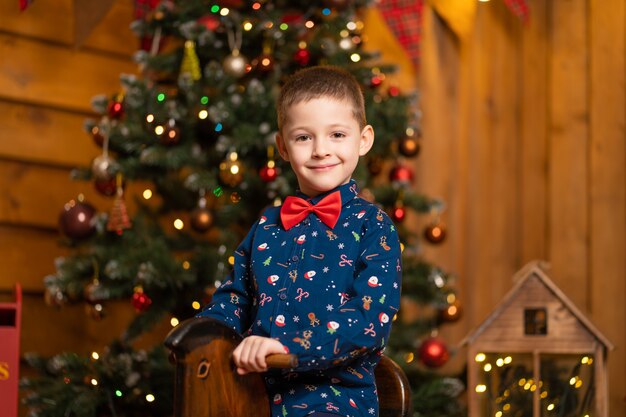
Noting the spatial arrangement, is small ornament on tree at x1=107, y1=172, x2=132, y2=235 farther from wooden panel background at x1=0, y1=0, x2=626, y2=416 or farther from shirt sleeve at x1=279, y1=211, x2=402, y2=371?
shirt sleeve at x1=279, y1=211, x2=402, y2=371

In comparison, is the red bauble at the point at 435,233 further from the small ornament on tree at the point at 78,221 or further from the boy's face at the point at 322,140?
the boy's face at the point at 322,140

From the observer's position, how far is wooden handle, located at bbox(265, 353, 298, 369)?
1.58 metres

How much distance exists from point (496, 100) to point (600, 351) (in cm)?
184

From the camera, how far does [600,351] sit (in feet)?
8.80

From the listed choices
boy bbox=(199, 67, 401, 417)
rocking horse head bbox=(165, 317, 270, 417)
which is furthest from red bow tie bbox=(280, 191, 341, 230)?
rocking horse head bbox=(165, 317, 270, 417)

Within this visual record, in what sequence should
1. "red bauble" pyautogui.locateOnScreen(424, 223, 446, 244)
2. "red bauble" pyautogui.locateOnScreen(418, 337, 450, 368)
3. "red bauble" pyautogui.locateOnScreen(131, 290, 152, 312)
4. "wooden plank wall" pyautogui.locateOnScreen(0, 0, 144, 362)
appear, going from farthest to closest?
"wooden plank wall" pyautogui.locateOnScreen(0, 0, 144, 362)
"red bauble" pyautogui.locateOnScreen(424, 223, 446, 244)
"red bauble" pyautogui.locateOnScreen(418, 337, 450, 368)
"red bauble" pyautogui.locateOnScreen(131, 290, 152, 312)

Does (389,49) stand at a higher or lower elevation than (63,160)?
higher

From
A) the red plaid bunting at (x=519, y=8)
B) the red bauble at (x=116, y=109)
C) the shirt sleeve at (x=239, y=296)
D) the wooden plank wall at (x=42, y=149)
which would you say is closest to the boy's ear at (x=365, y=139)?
the shirt sleeve at (x=239, y=296)

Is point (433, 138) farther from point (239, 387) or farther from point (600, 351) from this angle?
point (239, 387)

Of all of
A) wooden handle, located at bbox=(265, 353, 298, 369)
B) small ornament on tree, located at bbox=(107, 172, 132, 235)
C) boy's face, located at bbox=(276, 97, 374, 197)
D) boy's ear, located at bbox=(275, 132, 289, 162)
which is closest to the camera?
wooden handle, located at bbox=(265, 353, 298, 369)

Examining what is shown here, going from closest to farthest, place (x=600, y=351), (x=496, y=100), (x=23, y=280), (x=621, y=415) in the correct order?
(x=600, y=351)
(x=621, y=415)
(x=23, y=280)
(x=496, y=100)

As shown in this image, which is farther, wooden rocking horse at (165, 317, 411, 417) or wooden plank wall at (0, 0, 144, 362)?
wooden plank wall at (0, 0, 144, 362)

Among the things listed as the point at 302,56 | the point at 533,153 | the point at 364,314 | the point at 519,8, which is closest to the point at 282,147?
the point at 364,314

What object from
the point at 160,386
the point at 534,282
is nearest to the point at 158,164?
the point at 160,386
